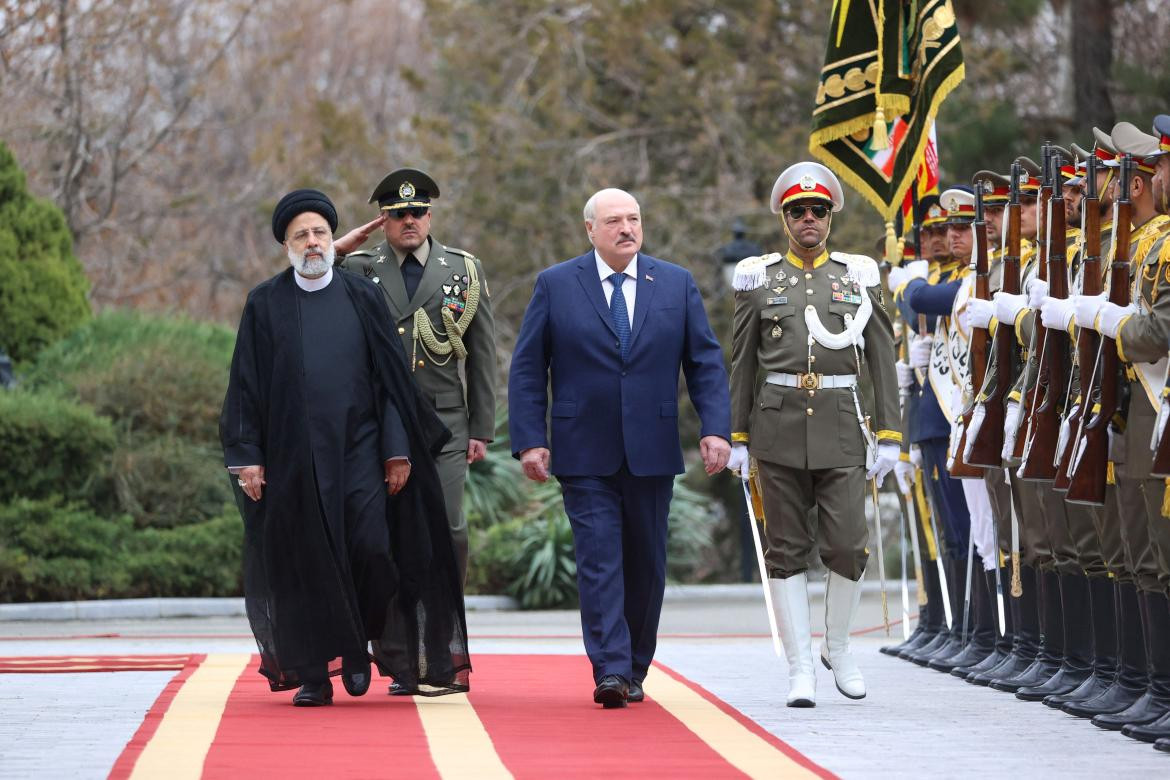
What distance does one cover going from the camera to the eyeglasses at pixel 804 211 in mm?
9266

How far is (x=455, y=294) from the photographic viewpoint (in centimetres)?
995

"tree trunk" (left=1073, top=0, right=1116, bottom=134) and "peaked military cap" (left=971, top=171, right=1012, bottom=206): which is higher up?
"tree trunk" (left=1073, top=0, right=1116, bottom=134)

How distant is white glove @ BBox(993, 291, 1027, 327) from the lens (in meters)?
9.41

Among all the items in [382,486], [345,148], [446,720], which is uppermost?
[345,148]

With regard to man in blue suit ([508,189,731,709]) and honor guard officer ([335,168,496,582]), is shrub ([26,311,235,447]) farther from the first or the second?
man in blue suit ([508,189,731,709])

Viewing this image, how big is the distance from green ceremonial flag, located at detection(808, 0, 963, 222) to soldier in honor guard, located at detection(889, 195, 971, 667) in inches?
24.2

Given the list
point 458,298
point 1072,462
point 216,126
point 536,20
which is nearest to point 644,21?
point 536,20

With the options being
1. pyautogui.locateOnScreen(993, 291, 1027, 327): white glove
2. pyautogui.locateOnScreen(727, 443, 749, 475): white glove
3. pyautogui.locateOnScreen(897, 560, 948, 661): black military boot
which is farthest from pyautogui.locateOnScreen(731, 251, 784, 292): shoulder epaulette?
pyautogui.locateOnScreen(897, 560, 948, 661): black military boot

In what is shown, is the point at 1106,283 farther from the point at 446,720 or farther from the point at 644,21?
the point at 644,21

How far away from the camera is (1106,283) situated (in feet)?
27.8

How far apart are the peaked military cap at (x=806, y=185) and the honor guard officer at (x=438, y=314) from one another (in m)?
1.56

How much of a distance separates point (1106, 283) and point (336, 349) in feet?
10.5

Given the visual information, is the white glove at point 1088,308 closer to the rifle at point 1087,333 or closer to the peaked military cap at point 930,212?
the rifle at point 1087,333

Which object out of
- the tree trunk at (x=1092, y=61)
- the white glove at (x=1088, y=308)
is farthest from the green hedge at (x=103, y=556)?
the tree trunk at (x=1092, y=61)
